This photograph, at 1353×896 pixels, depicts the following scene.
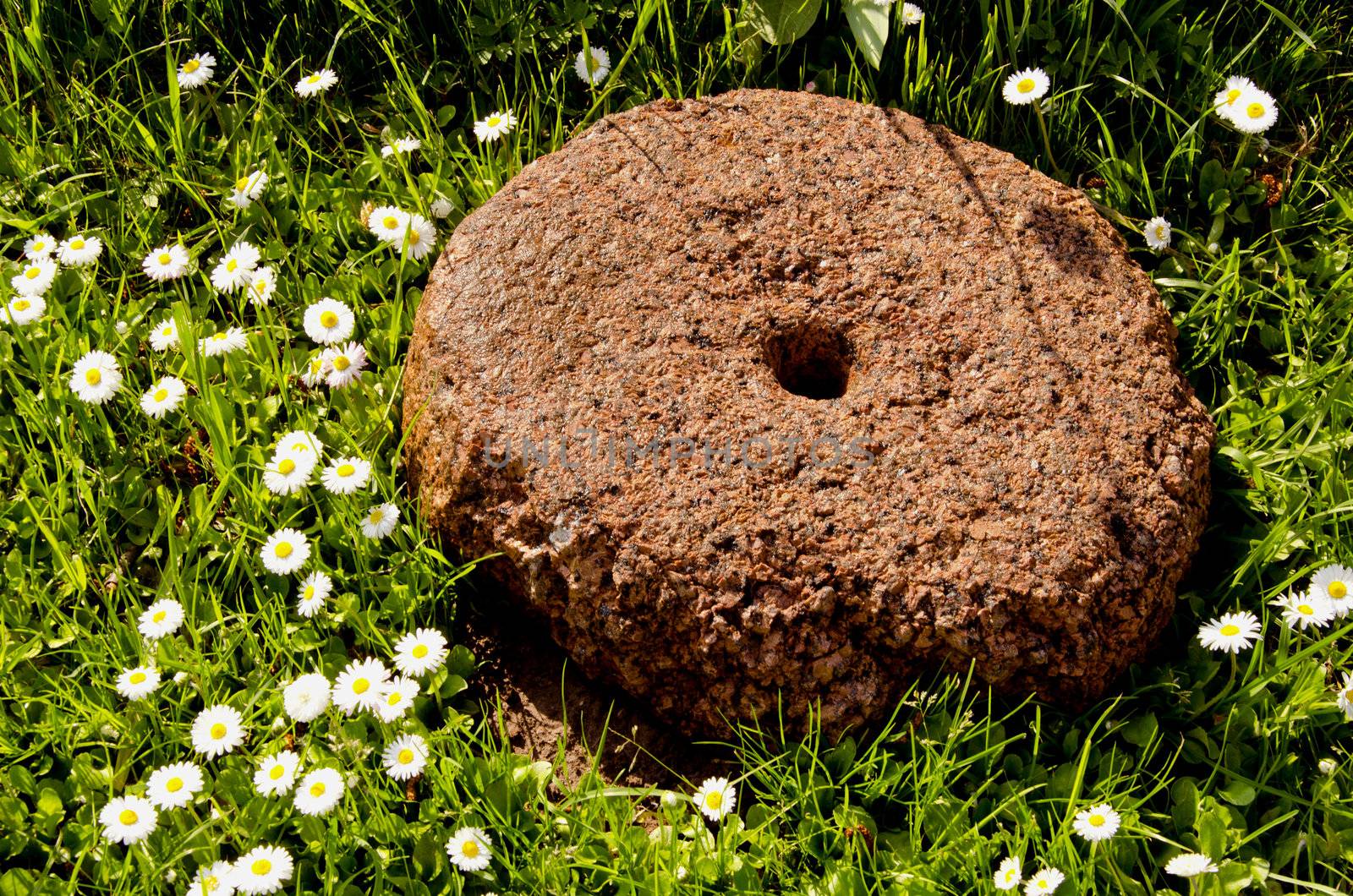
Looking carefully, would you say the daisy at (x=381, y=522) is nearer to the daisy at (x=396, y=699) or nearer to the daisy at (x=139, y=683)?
the daisy at (x=396, y=699)

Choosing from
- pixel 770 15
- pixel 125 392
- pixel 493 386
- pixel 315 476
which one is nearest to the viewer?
pixel 493 386

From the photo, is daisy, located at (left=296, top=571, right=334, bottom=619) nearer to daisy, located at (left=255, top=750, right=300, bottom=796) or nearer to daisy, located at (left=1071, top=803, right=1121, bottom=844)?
daisy, located at (left=255, top=750, right=300, bottom=796)

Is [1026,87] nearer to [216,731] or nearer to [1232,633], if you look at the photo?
[1232,633]

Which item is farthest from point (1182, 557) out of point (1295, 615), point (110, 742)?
point (110, 742)

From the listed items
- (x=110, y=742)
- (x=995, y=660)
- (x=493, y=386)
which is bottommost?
(x=110, y=742)

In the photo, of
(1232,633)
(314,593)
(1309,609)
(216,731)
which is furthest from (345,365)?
(1309,609)

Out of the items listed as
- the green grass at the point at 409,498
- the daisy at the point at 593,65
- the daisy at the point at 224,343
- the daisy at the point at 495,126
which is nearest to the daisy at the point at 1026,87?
the green grass at the point at 409,498

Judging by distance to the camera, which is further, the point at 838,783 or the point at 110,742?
the point at 110,742

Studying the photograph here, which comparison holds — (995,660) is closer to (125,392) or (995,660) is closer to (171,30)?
(125,392)
